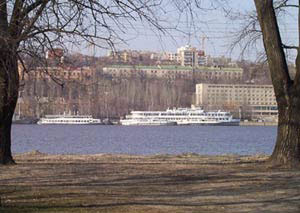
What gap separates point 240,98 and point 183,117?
35.7ft

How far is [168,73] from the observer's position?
71.1 meters

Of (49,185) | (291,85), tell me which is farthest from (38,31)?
(291,85)

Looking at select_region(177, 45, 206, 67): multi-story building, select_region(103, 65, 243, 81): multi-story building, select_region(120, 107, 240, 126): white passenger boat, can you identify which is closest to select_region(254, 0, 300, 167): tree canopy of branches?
select_region(103, 65, 243, 81): multi-story building

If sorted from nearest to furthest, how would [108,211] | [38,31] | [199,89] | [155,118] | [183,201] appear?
[108,211] < [183,201] < [38,31] < [199,89] < [155,118]

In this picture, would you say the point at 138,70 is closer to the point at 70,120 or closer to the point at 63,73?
the point at 63,73

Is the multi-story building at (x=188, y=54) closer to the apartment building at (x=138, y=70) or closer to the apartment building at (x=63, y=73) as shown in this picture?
the apartment building at (x=138, y=70)

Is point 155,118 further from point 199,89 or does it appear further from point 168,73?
point 168,73

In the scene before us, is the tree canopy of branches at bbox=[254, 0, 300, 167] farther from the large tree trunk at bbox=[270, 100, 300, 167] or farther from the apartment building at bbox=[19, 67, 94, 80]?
the apartment building at bbox=[19, 67, 94, 80]

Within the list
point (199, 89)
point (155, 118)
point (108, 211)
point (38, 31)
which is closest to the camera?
point (108, 211)

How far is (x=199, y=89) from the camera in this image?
97.4m

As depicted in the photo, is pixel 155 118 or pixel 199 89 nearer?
pixel 199 89

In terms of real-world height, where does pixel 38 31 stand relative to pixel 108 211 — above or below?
above

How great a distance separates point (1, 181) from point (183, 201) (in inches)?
158

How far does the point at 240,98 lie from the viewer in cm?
10875
